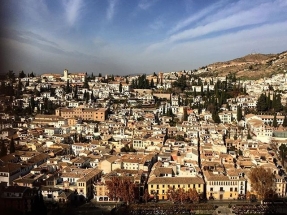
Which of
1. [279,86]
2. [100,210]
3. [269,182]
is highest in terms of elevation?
[279,86]

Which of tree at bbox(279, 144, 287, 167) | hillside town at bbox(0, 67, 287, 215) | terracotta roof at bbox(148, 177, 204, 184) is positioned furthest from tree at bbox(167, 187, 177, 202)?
tree at bbox(279, 144, 287, 167)

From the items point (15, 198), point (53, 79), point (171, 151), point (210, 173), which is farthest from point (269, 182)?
point (53, 79)

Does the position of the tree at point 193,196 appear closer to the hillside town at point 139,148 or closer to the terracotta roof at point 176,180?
the hillside town at point 139,148

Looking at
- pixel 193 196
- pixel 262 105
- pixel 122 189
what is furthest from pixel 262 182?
pixel 262 105

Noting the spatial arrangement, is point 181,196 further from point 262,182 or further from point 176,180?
point 262,182

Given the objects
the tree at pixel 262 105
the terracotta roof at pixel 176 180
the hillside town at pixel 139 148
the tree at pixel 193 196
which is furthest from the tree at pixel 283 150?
the tree at pixel 262 105

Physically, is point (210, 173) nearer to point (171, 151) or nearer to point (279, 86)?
point (171, 151)
